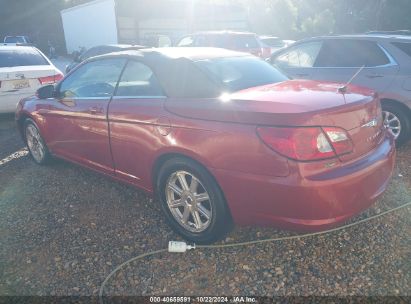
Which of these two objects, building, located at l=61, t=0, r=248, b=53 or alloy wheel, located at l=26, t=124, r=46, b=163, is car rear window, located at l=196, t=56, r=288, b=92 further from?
building, located at l=61, t=0, r=248, b=53

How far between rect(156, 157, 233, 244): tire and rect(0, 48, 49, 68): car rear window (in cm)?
580

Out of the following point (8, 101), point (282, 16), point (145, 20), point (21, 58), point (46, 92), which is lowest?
point (145, 20)

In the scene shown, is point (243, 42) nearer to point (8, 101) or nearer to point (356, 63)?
point (356, 63)

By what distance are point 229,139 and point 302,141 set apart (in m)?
0.50

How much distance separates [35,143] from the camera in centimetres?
503

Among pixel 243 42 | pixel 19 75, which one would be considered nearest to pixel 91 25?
pixel 243 42

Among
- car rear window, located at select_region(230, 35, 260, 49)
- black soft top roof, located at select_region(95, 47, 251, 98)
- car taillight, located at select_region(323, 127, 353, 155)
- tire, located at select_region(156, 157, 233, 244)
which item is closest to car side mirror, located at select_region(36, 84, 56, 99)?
black soft top roof, located at select_region(95, 47, 251, 98)

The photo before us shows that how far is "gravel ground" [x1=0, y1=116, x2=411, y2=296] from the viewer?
2.57m

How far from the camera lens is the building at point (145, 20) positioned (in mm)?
26422

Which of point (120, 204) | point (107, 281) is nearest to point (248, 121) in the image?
point (107, 281)

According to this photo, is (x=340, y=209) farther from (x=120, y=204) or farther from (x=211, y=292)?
(x=120, y=204)

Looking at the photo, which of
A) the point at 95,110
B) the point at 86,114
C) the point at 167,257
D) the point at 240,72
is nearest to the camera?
the point at 167,257

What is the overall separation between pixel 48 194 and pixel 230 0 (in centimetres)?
3166

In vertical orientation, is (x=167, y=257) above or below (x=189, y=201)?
below
